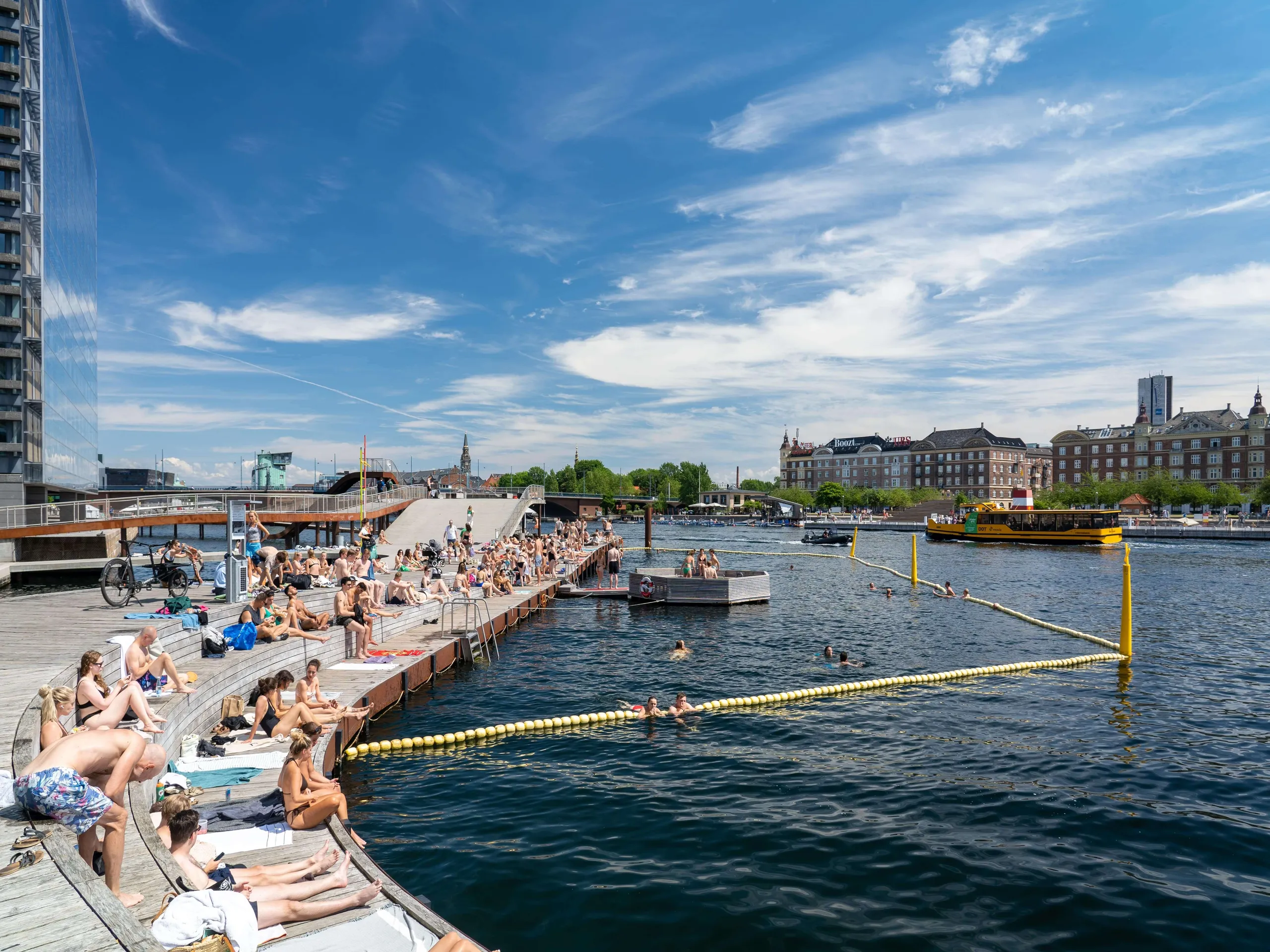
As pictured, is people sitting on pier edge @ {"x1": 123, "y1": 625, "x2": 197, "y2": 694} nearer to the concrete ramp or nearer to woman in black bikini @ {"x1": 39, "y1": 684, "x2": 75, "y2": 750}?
woman in black bikini @ {"x1": 39, "y1": 684, "x2": 75, "y2": 750}

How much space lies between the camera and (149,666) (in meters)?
11.0

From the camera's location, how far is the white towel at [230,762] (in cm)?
1028

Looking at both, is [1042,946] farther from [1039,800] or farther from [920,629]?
[920,629]

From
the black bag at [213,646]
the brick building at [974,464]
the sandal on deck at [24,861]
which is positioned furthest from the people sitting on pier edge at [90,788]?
the brick building at [974,464]

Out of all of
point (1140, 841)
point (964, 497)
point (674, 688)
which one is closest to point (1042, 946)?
point (1140, 841)

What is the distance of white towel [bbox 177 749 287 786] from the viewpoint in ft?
33.7

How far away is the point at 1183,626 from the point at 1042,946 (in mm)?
28198

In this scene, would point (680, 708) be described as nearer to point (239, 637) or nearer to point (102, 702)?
point (239, 637)

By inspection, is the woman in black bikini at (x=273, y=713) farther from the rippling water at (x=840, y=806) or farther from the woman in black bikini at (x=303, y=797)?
the woman in black bikini at (x=303, y=797)

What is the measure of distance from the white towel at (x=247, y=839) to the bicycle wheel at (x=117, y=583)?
39.0 feet

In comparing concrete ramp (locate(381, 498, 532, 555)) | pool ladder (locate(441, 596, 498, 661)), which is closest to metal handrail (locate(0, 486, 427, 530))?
concrete ramp (locate(381, 498, 532, 555))

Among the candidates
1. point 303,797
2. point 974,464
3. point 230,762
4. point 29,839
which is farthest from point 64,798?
point 974,464

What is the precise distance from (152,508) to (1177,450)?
544 ft

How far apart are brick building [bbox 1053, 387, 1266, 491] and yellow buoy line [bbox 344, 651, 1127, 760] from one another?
471ft
